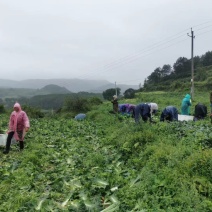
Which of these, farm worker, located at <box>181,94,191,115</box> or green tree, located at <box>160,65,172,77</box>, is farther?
green tree, located at <box>160,65,172,77</box>

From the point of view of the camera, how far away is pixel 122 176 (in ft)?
20.8

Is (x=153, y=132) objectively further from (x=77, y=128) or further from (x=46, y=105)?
(x=46, y=105)

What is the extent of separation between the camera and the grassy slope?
16.0 ft

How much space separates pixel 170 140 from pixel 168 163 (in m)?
1.91

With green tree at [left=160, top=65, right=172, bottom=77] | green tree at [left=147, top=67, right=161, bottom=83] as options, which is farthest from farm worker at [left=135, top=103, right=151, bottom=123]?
green tree at [left=160, top=65, right=172, bottom=77]

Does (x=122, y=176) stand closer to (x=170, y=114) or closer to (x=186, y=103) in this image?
(x=170, y=114)

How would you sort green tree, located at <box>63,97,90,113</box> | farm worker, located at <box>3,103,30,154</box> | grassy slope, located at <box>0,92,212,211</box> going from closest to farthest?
grassy slope, located at <box>0,92,212,211</box>
farm worker, located at <box>3,103,30,154</box>
green tree, located at <box>63,97,90,113</box>

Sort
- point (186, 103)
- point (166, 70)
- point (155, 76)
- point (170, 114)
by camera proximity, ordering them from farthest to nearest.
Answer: point (166, 70), point (155, 76), point (186, 103), point (170, 114)

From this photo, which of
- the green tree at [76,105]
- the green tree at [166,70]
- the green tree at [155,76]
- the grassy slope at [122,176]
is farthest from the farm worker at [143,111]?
the green tree at [166,70]

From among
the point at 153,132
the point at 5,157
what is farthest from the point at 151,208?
the point at 5,157

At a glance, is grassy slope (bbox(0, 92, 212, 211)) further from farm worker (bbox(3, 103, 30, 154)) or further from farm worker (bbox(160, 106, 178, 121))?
farm worker (bbox(160, 106, 178, 121))

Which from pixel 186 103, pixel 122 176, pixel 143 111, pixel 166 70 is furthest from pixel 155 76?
pixel 122 176

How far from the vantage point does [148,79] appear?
86750mm

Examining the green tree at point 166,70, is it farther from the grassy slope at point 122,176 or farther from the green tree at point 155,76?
the grassy slope at point 122,176
